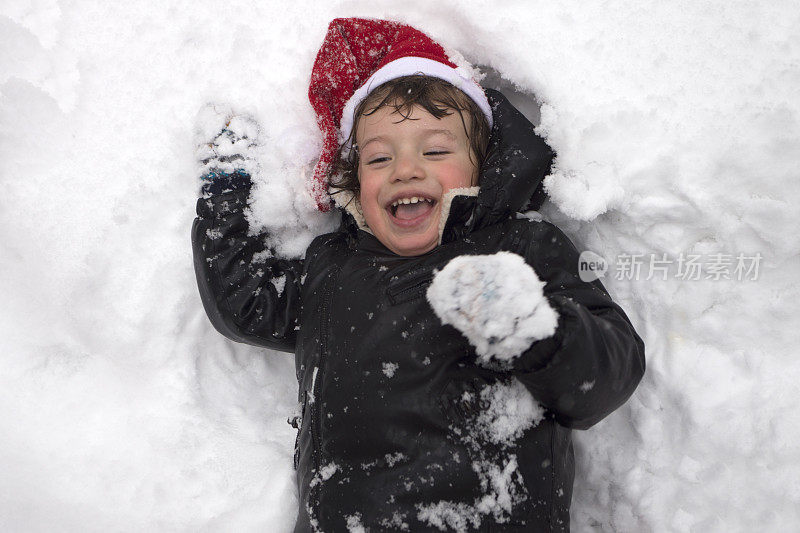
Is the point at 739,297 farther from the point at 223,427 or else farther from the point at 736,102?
the point at 223,427

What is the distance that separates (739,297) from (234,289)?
1.75m

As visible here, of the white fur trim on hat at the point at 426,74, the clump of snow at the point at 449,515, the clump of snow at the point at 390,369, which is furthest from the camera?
the white fur trim on hat at the point at 426,74

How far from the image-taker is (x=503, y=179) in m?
1.91

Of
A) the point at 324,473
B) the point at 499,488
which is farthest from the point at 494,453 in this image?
the point at 324,473

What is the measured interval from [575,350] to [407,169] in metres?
0.79

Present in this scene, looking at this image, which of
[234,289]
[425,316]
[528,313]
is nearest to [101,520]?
[234,289]

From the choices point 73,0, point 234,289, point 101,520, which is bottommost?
point 101,520

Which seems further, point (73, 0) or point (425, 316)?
point (73, 0)

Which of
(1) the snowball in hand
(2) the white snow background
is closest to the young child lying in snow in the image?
(1) the snowball in hand

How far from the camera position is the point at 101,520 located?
2064 millimetres

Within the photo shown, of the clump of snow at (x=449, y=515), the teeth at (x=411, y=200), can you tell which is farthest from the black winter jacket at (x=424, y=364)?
the teeth at (x=411, y=200)

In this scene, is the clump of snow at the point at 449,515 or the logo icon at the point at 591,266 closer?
the clump of snow at the point at 449,515

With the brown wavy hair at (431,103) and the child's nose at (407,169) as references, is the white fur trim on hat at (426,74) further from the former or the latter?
the child's nose at (407,169)

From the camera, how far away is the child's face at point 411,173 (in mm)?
1914
